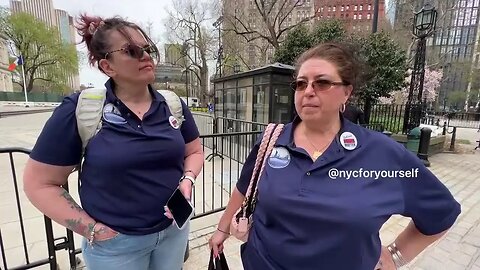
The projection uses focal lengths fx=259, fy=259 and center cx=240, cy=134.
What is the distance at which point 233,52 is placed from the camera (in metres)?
21.4

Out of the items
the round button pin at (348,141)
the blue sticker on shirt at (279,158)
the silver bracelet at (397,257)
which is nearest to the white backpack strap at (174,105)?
the blue sticker on shirt at (279,158)

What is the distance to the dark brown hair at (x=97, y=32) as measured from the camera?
1.22 metres

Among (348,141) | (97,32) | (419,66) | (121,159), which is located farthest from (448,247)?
(419,66)

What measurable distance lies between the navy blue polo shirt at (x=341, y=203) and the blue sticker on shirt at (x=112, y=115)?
72 centimetres

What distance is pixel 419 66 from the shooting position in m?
8.42

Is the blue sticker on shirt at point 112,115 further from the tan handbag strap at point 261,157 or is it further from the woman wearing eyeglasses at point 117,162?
the tan handbag strap at point 261,157

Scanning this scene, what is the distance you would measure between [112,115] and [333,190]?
3.32ft

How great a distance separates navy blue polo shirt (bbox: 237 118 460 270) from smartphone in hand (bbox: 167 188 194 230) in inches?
15.7

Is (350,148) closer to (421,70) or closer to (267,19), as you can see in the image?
(421,70)

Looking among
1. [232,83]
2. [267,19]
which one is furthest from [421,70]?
[267,19]

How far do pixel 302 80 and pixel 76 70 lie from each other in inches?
1966

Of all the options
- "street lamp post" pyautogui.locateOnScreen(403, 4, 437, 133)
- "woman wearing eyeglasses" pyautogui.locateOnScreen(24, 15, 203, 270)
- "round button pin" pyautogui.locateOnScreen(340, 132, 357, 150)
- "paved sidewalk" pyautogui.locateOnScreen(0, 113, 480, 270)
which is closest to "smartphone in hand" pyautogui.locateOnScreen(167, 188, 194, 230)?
"woman wearing eyeglasses" pyautogui.locateOnScreen(24, 15, 203, 270)

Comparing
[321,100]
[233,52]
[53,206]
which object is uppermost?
[233,52]

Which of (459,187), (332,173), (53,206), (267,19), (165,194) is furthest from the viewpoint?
(267,19)
